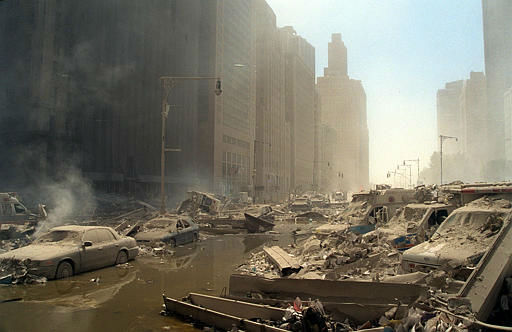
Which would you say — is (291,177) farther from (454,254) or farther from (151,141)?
(454,254)

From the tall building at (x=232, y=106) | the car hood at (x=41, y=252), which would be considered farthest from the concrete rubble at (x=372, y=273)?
the tall building at (x=232, y=106)

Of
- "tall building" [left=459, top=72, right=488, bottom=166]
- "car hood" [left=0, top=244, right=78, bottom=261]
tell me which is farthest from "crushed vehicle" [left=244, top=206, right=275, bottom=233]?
"tall building" [left=459, top=72, right=488, bottom=166]

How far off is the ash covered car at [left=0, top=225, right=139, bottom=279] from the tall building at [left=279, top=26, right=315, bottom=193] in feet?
296

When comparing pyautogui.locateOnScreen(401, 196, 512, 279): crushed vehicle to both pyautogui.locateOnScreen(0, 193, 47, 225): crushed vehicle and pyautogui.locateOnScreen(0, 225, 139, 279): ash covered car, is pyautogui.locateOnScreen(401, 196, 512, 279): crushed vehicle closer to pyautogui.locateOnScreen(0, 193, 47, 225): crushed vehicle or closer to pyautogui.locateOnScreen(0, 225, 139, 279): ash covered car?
pyautogui.locateOnScreen(0, 225, 139, 279): ash covered car

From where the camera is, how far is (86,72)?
34.6m

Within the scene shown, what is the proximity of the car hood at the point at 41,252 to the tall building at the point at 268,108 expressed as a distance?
Result: 68.3 m

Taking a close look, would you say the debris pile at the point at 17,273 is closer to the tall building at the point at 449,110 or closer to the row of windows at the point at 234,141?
the row of windows at the point at 234,141

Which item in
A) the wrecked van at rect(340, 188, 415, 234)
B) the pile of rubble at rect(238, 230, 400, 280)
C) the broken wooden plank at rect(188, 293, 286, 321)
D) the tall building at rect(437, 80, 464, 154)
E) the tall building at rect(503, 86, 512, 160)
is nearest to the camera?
the broken wooden plank at rect(188, 293, 286, 321)

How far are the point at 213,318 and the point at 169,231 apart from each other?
30.8ft

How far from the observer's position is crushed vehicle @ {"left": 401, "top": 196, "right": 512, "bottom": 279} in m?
7.00

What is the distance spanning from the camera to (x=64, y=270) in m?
8.94

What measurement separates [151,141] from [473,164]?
9495 cm

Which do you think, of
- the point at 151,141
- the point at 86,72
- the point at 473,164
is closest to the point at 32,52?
the point at 86,72

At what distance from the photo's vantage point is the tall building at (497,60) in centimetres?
8875
